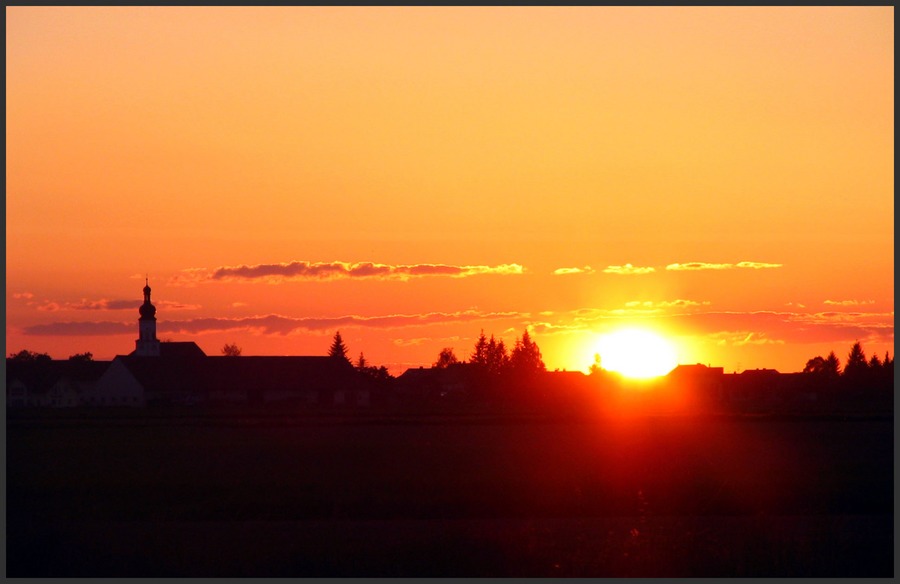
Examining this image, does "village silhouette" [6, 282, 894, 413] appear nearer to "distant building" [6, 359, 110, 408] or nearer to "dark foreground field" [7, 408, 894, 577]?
"distant building" [6, 359, 110, 408]

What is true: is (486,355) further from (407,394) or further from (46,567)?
(46,567)

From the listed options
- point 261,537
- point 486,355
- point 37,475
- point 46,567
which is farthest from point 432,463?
point 486,355

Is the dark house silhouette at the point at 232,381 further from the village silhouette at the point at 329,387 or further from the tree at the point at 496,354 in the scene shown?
the tree at the point at 496,354

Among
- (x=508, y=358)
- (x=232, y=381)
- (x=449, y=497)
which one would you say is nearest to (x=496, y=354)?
(x=508, y=358)

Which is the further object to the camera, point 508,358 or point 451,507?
point 508,358

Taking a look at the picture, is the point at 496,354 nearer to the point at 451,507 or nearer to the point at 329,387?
the point at 329,387

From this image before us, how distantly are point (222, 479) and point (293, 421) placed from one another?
37608 mm

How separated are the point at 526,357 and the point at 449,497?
14407cm

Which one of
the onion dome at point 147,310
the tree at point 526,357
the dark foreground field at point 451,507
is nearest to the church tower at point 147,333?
the onion dome at point 147,310

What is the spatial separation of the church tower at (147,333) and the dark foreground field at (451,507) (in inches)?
3267

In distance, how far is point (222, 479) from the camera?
39531 mm

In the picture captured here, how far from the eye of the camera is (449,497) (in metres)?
34.7

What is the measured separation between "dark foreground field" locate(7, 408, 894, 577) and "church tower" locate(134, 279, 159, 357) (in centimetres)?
8299

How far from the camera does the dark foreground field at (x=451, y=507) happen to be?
83.0 feet
